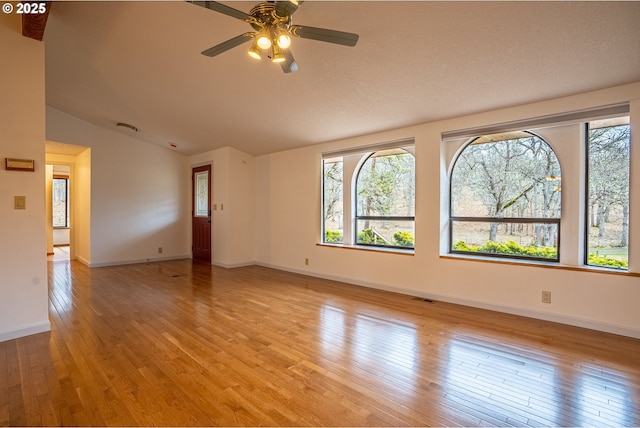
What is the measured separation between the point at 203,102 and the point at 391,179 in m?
3.03

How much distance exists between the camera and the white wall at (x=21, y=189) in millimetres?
2959

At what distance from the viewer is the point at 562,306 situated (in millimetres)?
3334

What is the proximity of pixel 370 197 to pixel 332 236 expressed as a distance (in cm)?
103

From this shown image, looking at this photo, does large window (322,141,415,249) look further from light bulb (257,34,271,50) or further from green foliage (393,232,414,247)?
light bulb (257,34,271,50)

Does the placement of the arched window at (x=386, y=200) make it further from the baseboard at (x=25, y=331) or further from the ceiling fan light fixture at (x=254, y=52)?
the baseboard at (x=25, y=331)

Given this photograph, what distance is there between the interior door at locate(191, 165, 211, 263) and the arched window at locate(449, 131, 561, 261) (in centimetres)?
513

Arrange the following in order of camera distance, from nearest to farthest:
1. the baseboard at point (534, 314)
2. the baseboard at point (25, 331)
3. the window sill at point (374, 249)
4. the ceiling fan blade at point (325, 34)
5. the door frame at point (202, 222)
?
the ceiling fan blade at point (325, 34), the baseboard at point (25, 331), the baseboard at point (534, 314), the window sill at point (374, 249), the door frame at point (202, 222)

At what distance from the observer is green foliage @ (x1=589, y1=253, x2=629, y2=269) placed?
3.22 m

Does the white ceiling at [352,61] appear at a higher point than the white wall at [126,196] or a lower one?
higher

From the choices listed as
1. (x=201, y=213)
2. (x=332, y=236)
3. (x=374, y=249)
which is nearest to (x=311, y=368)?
(x=374, y=249)

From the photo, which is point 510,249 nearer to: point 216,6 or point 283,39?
point 283,39

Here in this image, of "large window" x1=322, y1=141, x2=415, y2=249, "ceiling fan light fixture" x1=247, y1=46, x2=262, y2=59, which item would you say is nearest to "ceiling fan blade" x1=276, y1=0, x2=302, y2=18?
"ceiling fan light fixture" x1=247, y1=46, x2=262, y2=59

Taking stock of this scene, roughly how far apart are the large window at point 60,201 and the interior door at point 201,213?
4.79 metres

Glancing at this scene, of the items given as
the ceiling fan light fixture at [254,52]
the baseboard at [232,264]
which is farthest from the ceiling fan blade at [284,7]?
the baseboard at [232,264]
